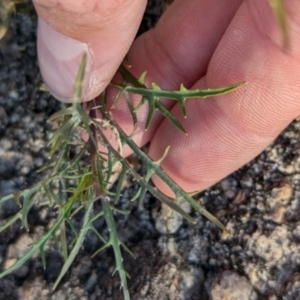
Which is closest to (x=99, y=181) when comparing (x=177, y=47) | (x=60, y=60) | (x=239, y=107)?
(x=60, y=60)

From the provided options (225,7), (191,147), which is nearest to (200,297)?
(191,147)

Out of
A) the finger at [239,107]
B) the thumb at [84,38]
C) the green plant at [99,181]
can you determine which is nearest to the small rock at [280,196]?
the finger at [239,107]

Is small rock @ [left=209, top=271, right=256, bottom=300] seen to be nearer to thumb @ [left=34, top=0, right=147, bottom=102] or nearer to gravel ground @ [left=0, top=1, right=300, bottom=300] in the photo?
gravel ground @ [left=0, top=1, right=300, bottom=300]

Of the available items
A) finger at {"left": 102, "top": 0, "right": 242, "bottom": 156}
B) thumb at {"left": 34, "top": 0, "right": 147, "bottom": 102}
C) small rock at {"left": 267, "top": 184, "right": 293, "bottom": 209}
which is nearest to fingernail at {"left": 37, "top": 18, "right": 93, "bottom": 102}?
thumb at {"left": 34, "top": 0, "right": 147, "bottom": 102}

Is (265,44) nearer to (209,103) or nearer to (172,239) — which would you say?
(209,103)

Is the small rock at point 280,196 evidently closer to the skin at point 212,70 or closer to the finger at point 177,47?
the skin at point 212,70

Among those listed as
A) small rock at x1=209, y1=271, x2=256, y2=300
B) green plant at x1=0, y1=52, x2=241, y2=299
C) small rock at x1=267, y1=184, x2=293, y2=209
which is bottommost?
small rock at x1=209, y1=271, x2=256, y2=300
